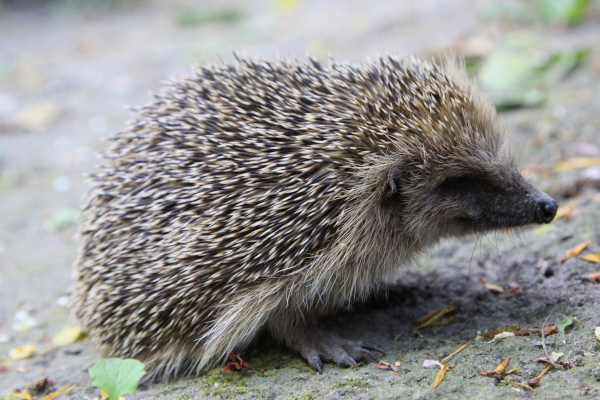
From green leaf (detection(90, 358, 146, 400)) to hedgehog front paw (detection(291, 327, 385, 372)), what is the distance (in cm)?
124

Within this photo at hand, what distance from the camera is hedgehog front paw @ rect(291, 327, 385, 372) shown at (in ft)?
14.2

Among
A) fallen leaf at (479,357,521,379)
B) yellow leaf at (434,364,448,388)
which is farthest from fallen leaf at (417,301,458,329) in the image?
fallen leaf at (479,357,521,379)

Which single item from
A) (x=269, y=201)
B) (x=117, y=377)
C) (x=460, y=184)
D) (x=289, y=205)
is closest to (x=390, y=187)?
(x=460, y=184)

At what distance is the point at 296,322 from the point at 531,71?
6.55m

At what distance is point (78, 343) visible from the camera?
5590mm

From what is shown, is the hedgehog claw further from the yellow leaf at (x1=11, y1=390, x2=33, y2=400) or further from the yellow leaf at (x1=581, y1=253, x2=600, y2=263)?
the yellow leaf at (x1=11, y1=390, x2=33, y2=400)

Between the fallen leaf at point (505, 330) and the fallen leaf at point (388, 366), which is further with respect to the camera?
the fallen leaf at point (505, 330)

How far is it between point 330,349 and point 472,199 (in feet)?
5.25

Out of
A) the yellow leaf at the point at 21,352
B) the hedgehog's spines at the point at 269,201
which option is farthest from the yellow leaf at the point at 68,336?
the hedgehog's spines at the point at 269,201

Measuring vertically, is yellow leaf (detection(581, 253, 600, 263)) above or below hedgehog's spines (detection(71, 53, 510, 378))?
below

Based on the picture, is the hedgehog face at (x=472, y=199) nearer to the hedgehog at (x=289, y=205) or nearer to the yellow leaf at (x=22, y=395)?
the hedgehog at (x=289, y=205)

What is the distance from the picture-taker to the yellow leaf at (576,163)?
6.46 m

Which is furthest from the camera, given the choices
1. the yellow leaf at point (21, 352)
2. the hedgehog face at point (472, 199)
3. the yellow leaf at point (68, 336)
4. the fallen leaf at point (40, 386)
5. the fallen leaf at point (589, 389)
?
the yellow leaf at point (68, 336)

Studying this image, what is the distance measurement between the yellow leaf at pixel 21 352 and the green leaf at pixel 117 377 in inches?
72.9
